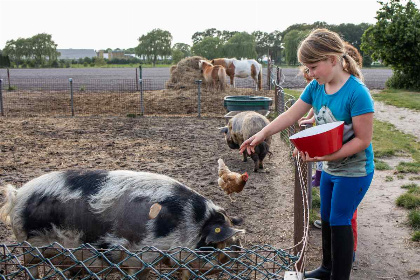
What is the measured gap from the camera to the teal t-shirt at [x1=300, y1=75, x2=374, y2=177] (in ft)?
7.79

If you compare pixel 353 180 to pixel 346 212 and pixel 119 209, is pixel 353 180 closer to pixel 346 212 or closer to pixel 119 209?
pixel 346 212

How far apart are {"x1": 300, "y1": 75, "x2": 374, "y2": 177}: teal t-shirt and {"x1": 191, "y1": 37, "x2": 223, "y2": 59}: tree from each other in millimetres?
44916

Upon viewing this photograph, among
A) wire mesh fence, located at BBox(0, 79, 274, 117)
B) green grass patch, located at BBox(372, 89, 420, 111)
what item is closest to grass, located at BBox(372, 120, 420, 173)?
green grass patch, located at BBox(372, 89, 420, 111)

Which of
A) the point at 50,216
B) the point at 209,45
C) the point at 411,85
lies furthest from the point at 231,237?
the point at 209,45

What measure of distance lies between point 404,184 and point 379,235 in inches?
70.8

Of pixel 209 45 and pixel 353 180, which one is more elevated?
pixel 209 45

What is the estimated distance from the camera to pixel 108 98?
49.0ft

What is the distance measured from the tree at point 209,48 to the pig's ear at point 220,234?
4482 cm

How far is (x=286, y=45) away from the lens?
52.2m

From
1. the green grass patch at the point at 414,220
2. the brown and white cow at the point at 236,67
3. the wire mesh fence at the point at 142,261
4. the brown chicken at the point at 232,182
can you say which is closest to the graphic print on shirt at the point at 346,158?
the wire mesh fence at the point at 142,261

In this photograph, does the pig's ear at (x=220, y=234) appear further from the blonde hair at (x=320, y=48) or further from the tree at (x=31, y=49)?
the tree at (x=31, y=49)

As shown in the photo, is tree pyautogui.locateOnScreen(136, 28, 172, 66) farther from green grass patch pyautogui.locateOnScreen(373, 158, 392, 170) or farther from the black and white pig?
the black and white pig

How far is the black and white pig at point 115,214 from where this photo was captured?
299cm

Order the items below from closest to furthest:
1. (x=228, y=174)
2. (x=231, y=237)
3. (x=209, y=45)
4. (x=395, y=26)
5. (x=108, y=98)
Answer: (x=231, y=237), (x=228, y=174), (x=108, y=98), (x=395, y=26), (x=209, y=45)
